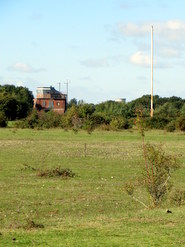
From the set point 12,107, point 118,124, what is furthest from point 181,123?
point 12,107

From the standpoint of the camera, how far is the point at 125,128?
76.6 meters

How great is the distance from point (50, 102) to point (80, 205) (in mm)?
117660

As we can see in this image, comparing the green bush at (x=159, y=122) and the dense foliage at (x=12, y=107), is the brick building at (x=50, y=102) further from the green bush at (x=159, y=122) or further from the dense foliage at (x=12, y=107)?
the green bush at (x=159, y=122)

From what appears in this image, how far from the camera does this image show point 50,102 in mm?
133500

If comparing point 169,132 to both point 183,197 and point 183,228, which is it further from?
point 183,228

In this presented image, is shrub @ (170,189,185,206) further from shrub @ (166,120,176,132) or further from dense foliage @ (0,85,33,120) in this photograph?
dense foliage @ (0,85,33,120)

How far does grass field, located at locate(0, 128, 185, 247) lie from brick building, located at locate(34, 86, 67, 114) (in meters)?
95.0

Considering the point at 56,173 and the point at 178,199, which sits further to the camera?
the point at 56,173

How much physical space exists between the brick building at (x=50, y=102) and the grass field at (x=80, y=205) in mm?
94995

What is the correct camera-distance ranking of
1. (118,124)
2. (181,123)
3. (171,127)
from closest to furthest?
(181,123) < (171,127) < (118,124)

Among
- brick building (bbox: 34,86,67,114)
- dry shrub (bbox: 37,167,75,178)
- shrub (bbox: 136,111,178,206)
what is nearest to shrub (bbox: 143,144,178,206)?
shrub (bbox: 136,111,178,206)

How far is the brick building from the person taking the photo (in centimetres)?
13300

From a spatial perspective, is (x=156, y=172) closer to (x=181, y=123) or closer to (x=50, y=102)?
(x=181, y=123)

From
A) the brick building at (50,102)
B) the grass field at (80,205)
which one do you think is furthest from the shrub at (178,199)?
the brick building at (50,102)
